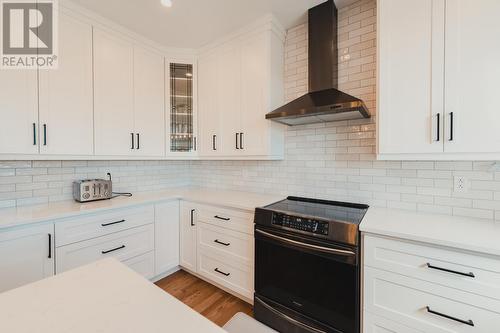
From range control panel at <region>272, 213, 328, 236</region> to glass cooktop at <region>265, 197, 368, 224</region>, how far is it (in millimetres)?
39

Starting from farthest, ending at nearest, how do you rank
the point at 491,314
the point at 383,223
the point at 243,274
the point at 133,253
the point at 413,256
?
the point at 133,253
the point at 243,274
the point at 383,223
the point at 413,256
the point at 491,314

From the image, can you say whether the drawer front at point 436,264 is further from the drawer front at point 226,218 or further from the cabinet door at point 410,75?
the drawer front at point 226,218

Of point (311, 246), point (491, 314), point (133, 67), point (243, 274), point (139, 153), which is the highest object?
point (133, 67)

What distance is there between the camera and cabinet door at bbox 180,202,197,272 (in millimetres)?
2471

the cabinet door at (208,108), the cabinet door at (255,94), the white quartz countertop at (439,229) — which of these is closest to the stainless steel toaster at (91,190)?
the cabinet door at (208,108)

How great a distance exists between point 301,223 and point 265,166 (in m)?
1.09

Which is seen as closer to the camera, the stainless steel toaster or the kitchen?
the kitchen

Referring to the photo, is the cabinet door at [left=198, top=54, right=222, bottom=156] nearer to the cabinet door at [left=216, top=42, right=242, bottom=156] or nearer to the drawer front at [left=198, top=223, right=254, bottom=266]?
the cabinet door at [left=216, top=42, right=242, bottom=156]

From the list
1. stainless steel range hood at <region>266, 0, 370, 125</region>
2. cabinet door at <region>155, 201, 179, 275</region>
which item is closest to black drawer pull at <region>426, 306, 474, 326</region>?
stainless steel range hood at <region>266, 0, 370, 125</region>

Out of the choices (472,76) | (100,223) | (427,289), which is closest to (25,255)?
(100,223)

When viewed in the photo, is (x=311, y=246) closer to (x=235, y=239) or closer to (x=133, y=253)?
(x=235, y=239)

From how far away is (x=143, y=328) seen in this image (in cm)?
64

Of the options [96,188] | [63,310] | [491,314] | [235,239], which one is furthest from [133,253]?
[491,314]

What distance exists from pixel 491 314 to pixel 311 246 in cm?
91
